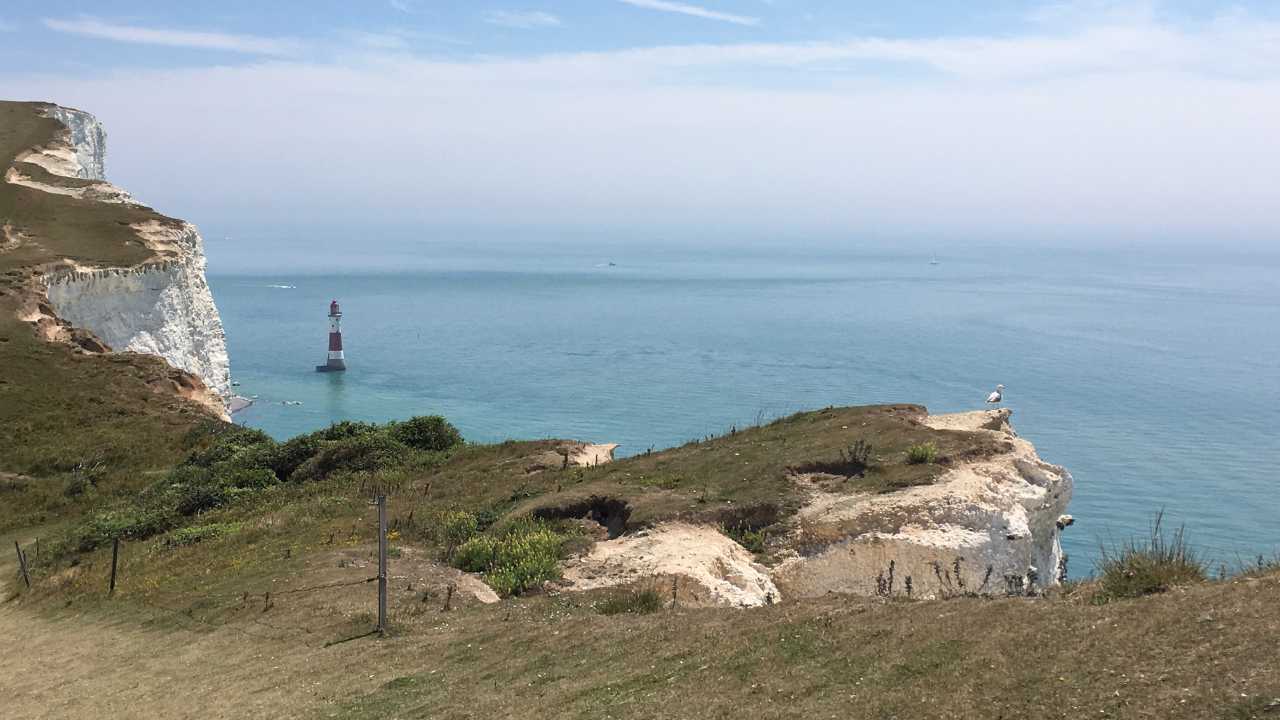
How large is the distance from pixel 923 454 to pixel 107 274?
49.2m

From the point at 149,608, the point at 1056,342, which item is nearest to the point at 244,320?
the point at 1056,342

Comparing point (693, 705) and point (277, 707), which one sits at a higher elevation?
point (693, 705)

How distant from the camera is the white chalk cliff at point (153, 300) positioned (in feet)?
184

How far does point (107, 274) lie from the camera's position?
56.9 metres

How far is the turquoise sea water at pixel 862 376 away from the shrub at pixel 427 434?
24.6 m

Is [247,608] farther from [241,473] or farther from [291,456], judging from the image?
[291,456]

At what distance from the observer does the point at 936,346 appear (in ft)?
410

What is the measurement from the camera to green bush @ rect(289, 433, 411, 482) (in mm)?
35312

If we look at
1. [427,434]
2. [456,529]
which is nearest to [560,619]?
[456,529]

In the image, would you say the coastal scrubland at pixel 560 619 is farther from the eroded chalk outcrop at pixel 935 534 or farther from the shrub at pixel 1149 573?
the eroded chalk outcrop at pixel 935 534

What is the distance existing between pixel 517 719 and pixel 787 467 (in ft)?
48.4

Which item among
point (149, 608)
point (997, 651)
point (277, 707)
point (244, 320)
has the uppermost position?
point (997, 651)

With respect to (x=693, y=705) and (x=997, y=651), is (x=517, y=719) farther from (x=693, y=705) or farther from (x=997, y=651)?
(x=997, y=651)

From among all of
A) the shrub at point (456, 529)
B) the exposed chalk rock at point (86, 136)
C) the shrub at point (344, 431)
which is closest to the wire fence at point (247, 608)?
the shrub at point (456, 529)
